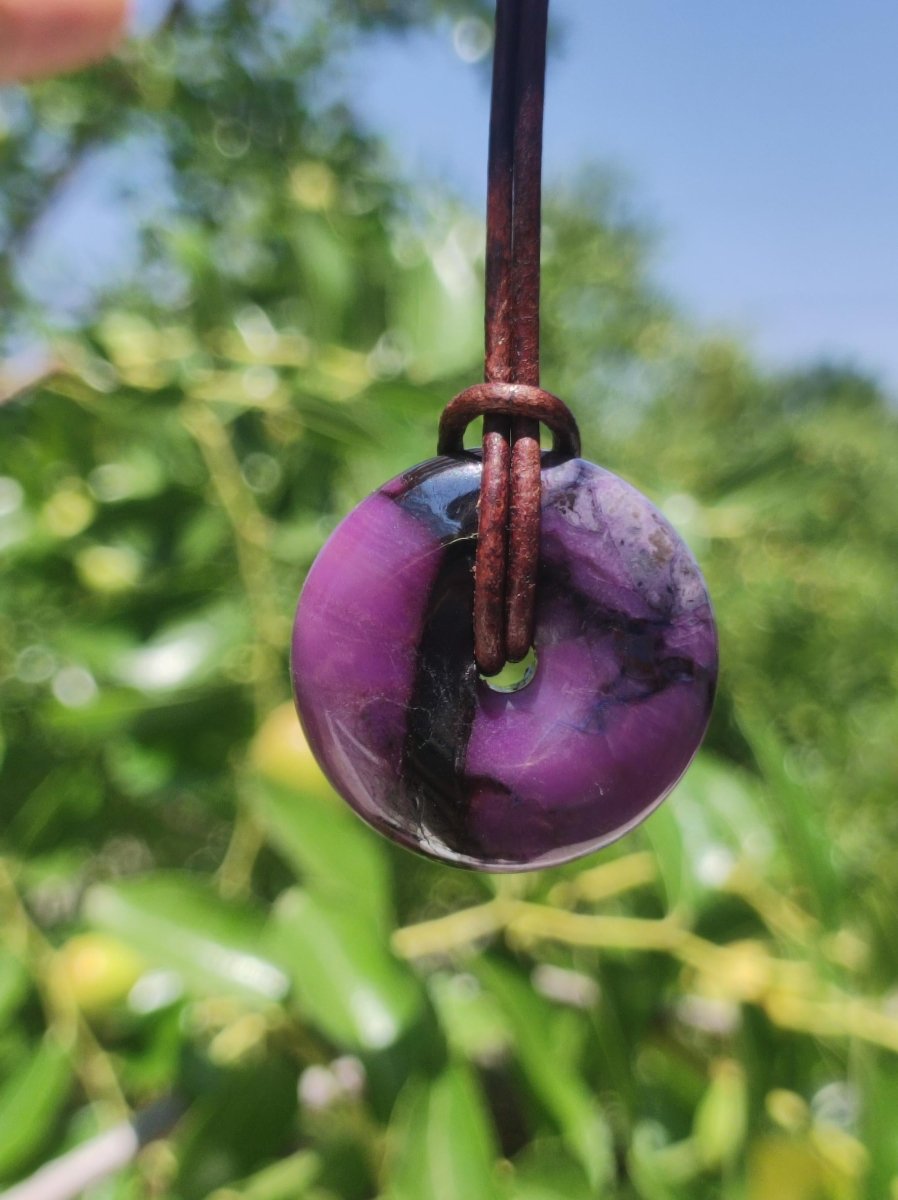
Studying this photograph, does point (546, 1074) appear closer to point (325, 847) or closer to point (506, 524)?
point (325, 847)

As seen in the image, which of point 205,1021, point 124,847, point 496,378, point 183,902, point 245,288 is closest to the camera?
point 496,378

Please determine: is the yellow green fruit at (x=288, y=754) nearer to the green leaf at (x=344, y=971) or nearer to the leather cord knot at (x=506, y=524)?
the green leaf at (x=344, y=971)

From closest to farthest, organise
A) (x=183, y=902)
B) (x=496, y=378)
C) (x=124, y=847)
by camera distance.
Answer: (x=496, y=378)
(x=183, y=902)
(x=124, y=847)

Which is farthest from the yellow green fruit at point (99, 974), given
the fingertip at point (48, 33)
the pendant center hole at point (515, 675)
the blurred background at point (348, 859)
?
the fingertip at point (48, 33)

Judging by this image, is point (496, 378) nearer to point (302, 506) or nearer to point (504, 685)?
point (504, 685)

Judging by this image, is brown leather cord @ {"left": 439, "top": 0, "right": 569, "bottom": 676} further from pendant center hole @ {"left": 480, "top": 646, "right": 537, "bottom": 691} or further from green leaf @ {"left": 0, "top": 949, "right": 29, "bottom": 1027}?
green leaf @ {"left": 0, "top": 949, "right": 29, "bottom": 1027}

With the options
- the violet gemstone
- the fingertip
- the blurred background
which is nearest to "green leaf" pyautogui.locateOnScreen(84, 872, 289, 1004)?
the blurred background

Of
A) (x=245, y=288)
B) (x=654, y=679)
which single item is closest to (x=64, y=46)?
(x=245, y=288)
